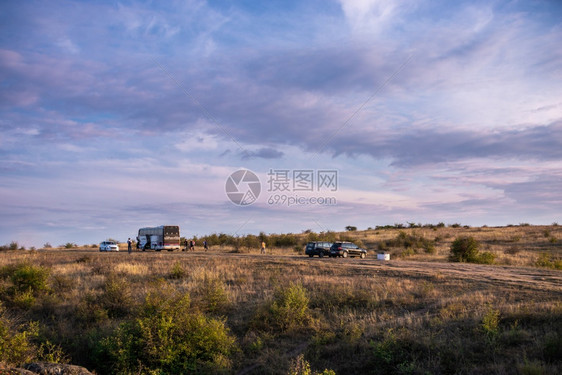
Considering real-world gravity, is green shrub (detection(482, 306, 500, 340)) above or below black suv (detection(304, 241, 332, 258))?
below

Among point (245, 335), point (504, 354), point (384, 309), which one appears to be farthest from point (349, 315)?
point (504, 354)

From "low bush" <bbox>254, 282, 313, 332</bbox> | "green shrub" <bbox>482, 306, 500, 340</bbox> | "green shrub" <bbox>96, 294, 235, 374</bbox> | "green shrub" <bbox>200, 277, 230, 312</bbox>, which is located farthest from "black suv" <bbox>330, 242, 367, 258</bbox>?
"green shrub" <bbox>96, 294, 235, 374</bbox>

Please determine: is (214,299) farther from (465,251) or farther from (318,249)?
(465,251)

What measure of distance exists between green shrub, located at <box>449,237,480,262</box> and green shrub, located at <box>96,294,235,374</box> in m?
28.7

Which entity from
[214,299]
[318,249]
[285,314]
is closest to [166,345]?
[285,314]

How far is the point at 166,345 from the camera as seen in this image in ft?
37.9

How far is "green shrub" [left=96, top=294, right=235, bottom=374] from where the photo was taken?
1131 centimetres

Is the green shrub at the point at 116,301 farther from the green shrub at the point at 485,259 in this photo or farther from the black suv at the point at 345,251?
the green shrub at the point at 485,259

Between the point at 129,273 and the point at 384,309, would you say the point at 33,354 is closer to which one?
the point at 384,309

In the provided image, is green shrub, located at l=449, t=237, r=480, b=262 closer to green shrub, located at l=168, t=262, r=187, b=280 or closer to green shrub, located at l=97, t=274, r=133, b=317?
green shrub, located at l=168, t=262, r=187, b=280

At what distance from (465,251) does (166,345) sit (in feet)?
102

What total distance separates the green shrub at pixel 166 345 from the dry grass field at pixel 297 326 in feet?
0.12

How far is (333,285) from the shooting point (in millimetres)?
19469

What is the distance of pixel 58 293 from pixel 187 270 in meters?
8.28
